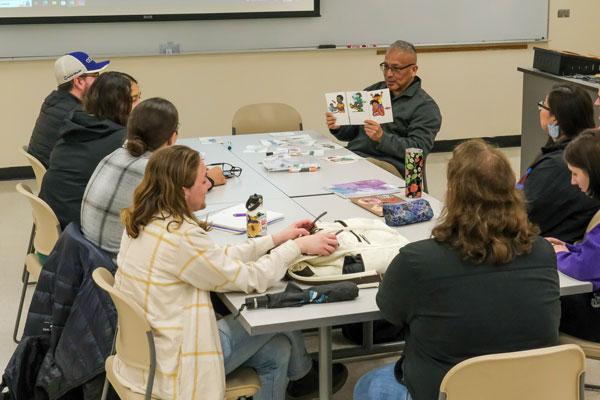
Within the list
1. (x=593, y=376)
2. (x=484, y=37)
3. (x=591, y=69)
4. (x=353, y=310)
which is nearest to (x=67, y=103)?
(x=353, y=310)

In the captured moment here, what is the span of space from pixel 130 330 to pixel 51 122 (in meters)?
2.40

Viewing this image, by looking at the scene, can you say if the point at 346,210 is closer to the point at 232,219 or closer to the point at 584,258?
the point at 232,219

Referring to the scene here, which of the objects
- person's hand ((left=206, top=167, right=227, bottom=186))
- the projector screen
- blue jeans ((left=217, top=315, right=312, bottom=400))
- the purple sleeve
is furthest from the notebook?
the projector screen

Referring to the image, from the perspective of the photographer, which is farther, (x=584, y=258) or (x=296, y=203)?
(x=296, y=203)

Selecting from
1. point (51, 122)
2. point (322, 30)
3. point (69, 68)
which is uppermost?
point (322, 30)

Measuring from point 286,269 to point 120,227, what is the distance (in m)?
0.87

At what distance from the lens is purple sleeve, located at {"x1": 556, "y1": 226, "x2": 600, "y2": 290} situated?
248cm

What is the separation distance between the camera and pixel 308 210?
3.35 m

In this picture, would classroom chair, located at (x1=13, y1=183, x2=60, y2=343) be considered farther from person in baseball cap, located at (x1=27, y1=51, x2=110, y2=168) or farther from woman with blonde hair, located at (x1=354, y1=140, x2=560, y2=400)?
woman with blonde hair, located at (x1=354, y1=140, x2=560, y2=400)

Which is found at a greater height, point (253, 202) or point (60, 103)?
point (60, 103)

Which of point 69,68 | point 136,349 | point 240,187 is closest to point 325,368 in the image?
point 136,349

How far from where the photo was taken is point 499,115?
7.75m

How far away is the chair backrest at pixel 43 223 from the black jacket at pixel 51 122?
2.97 ft

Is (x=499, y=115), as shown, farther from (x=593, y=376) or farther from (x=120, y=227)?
(x=120, y=227)
